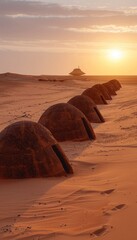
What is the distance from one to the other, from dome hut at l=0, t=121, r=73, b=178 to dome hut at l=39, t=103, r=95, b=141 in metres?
5.05

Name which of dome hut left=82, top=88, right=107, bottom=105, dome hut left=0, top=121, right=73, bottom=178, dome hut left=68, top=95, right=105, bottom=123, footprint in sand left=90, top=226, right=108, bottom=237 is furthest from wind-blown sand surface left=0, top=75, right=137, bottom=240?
dome hut left=82, top=88, right=107, bottom=105

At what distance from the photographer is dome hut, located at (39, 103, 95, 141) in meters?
16.2

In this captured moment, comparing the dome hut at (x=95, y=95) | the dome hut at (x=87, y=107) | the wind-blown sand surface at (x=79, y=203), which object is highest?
the wind-blown sand surface at (x=79, y=203)

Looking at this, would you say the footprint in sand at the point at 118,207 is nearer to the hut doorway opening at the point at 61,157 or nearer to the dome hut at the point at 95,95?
the hut doorway opening at the point at 61,157

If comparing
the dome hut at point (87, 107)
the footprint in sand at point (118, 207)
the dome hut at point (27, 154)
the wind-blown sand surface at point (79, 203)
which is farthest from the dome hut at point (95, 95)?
the footprint in sand at point (118, 207)

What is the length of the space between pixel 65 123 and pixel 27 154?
5.63 meters

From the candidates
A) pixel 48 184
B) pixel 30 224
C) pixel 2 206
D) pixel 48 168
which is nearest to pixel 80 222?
pixel 30 224

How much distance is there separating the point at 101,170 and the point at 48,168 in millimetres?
1503

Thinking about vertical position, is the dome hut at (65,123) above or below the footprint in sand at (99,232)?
below

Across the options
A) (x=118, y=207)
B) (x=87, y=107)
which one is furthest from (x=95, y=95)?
(x=118, y=207)

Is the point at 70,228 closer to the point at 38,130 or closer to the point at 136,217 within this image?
the point at 136,217

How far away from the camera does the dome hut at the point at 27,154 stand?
10602 millimetres

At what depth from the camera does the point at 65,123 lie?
16.2 meters

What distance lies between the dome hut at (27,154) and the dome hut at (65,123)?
505cm
